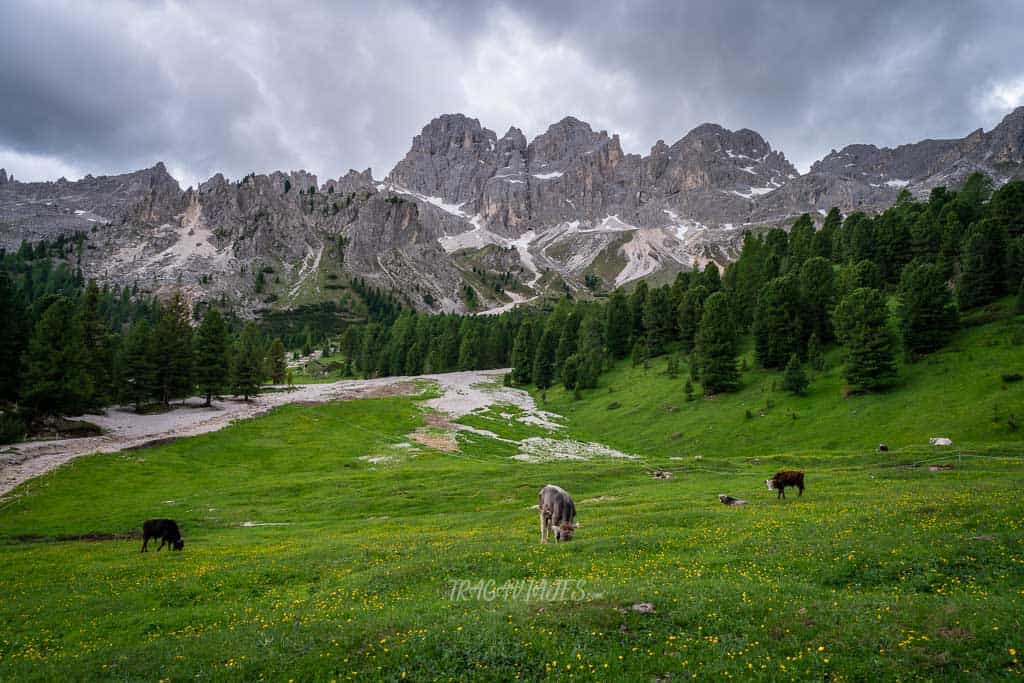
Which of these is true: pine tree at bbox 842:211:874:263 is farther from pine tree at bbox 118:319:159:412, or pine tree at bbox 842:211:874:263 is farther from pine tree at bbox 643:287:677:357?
pine tree at bbox 118:319:159:412

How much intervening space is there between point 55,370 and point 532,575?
69.2 m

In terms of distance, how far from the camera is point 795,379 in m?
69.2

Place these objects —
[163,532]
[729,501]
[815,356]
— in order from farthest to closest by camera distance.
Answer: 1. [815,356]
2. [729,501]
3. [163,532]

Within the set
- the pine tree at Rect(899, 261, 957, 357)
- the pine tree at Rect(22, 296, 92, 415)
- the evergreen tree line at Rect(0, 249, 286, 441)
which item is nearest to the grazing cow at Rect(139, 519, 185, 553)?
the evergreen tree line at Rect(0, 249, 286, 441)

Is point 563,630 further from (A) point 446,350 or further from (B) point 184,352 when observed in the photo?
(A) point 446,350

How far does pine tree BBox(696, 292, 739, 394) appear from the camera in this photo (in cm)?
8062

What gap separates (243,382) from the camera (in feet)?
331

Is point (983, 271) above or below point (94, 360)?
above

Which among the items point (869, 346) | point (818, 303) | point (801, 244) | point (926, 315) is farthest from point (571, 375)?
point (801, 244)

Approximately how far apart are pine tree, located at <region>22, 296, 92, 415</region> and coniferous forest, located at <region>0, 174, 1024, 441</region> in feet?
0.51

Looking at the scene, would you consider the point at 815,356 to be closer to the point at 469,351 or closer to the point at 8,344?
the point at 469,351

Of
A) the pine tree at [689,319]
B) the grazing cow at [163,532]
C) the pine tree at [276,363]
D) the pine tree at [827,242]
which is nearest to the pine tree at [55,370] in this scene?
the grazing cow at [163,532]

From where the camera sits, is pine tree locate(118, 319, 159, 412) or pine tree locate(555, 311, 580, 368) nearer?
pine tree locate(118, 319, 159, 412)

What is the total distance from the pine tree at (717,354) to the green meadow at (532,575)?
31.9m
